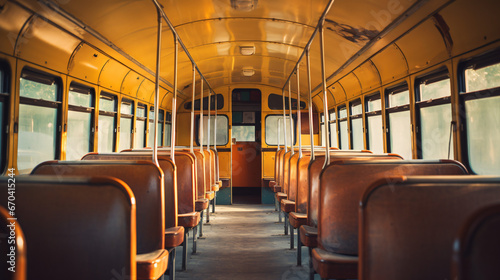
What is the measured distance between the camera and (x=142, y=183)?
6.11 ft

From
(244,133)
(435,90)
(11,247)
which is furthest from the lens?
(244,133)

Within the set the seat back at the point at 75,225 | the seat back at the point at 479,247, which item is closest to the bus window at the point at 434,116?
the seat back at the point at 479,247

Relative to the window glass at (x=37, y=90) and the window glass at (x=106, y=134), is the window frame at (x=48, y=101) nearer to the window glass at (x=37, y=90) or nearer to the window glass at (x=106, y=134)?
the window glass at (x=37, y=90)

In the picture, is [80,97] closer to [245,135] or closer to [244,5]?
[244,5]

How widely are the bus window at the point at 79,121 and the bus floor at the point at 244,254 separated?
188 cm

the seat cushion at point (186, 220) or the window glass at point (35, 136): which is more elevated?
the window glass at point (35, 136)

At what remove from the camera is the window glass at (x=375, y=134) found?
459cm

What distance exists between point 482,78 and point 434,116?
2.53 ft

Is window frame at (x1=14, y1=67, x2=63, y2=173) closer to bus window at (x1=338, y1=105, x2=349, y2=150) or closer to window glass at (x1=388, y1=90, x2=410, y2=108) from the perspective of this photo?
window glass at (x1=388, y1=90, x2=410, y2=108)

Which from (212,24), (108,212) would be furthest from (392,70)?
(108,212)

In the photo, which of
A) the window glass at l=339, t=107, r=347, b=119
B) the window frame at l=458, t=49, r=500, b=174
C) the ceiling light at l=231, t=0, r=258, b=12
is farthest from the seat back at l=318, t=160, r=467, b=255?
the window glass at l=339, t=107, r=347, b=119

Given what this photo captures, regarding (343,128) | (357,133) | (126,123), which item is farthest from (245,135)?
(126,123)

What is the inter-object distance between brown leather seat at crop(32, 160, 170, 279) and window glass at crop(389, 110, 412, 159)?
10.7 ft

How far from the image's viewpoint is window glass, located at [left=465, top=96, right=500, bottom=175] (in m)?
2.45
